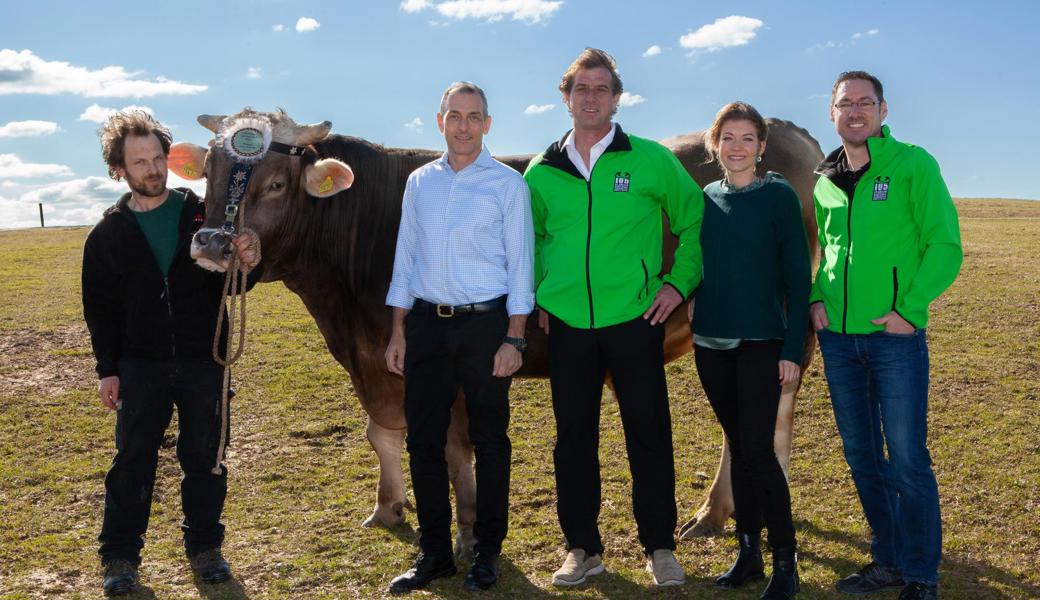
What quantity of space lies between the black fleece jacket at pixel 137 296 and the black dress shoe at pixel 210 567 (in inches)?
50.7

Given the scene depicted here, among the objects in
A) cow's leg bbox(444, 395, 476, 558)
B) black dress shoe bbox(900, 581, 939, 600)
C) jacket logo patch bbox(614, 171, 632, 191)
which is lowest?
black dress shoe bbox(900, 581, 939, 600)

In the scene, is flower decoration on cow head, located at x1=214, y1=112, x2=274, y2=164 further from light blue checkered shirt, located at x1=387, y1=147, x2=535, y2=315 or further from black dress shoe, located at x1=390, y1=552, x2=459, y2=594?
black dress shoe, located at x1=390, y1=552, x2=459, y2=594

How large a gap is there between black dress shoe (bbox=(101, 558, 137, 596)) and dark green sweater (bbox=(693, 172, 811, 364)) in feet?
12.6

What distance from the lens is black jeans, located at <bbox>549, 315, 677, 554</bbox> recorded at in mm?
5023

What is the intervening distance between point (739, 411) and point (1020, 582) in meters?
2.37

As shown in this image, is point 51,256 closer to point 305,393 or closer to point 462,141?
point 305,393

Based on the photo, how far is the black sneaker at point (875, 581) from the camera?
5.25 m

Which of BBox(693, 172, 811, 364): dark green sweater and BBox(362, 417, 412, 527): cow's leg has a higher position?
BBox(693, 172, 811, 364): dark green sweater

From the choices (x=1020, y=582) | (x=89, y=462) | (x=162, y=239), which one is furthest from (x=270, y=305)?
(x=1020, y=582)

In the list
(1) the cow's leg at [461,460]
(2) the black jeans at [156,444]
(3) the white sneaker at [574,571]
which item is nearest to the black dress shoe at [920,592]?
(3) the white sneaker at [574,571]

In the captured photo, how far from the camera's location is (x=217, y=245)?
511 cm

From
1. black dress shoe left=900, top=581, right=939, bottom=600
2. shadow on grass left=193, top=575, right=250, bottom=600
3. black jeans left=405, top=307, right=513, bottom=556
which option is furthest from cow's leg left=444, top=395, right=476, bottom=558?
black dress shoe left=900, top=581, right=939, bottom=600

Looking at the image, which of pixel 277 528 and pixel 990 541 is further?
pixel 277 528

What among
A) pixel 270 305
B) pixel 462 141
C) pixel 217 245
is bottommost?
pixel 270 305
